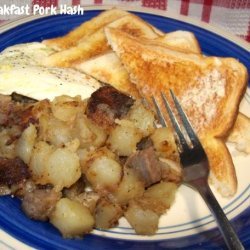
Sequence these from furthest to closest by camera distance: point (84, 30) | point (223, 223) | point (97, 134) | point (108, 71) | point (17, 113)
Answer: point (84, 30), point (108, 71), point (17, 113), point (97, 134), point (223, 223)

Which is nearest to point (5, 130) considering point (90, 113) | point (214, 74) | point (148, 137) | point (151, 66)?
point (90, 113)

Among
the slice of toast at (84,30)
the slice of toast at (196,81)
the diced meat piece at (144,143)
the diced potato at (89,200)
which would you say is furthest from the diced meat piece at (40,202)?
the slice of toast at (84,30)

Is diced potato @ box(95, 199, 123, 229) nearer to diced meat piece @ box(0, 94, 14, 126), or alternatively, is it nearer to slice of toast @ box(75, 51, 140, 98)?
diced meat piece @ box(0, 94, 14, 126)

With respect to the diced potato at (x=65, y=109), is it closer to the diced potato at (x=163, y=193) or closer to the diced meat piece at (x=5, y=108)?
the diced meat piece at (x=5, y=108)

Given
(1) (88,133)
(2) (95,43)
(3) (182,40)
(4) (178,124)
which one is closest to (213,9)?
(3) (182,40)

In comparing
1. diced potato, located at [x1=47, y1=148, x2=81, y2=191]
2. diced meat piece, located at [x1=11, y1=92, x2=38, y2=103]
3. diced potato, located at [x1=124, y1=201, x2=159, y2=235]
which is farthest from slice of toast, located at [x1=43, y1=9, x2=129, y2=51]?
diced potato, located at [x1=124, y1=201, x2=159, y2=235]

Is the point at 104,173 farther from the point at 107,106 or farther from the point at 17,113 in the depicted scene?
the point at 17,113
